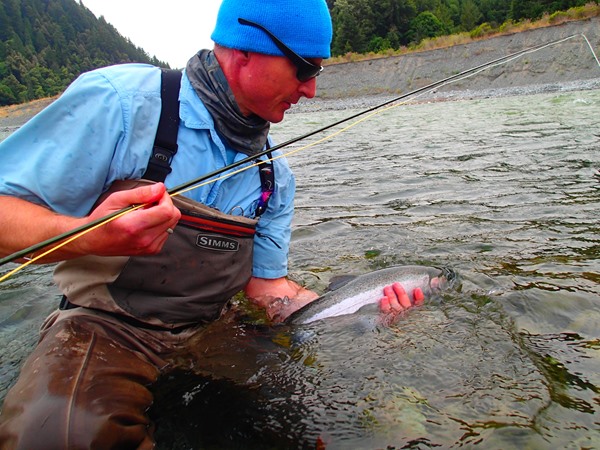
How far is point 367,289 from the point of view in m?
3.69

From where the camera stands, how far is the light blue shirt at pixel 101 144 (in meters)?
2.28

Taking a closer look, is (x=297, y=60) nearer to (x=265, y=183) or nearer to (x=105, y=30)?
(x=265, y=183)

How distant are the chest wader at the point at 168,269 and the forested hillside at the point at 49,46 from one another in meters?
118

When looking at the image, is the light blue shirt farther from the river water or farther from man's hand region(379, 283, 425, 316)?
man's hand region(379, 283, 425, 316)

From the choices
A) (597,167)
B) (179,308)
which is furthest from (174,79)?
(597,167)

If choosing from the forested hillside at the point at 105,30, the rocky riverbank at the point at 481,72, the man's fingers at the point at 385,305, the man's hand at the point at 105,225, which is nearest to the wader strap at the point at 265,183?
the man's fingers at the point at 385,305

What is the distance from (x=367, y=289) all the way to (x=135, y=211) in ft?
7.13

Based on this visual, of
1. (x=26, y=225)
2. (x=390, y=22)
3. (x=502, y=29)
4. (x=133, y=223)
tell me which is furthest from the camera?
(x=390, y=22)

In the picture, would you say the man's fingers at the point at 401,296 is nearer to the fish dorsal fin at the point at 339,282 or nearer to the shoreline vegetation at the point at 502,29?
the fish dorsal fin at the point at 339,282

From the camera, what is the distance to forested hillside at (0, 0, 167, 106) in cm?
11231

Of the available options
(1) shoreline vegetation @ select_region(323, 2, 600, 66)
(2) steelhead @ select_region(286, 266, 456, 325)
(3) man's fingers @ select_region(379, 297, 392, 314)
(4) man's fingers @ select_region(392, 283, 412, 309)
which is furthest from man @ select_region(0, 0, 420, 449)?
(1) shoreline vegetation @ select_region(323, 2, 600, 66)

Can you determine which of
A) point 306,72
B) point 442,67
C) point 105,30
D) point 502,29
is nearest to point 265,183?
point 306,72

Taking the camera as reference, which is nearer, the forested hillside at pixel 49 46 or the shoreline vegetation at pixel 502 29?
the shoreline vegetation at pixel 502 29

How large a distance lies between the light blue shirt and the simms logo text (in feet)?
0.72
